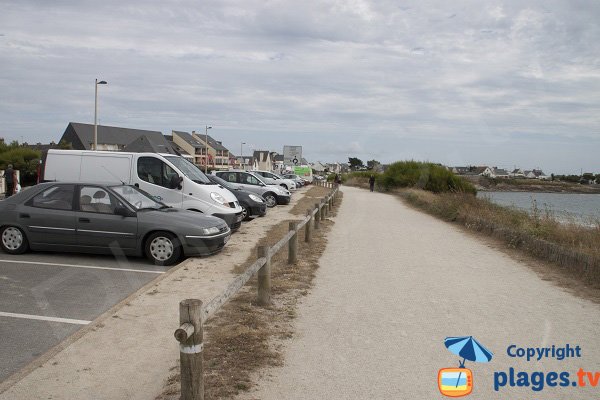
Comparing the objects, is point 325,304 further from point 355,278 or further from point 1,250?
point 1,250

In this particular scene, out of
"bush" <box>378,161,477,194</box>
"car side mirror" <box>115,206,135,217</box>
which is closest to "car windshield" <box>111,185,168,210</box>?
"car side mirror" <box>115,206,135,217</box>

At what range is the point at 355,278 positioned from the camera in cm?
872

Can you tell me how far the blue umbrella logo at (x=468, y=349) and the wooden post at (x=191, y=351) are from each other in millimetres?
2529

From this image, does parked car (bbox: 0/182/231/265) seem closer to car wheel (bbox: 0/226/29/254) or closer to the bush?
car wheel (bbox: 0/226/29/254)

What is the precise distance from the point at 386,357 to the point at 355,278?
3.74 m

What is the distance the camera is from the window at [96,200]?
930 cm

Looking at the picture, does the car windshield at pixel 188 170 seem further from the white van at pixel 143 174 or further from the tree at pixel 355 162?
the tree at pixel 355 162

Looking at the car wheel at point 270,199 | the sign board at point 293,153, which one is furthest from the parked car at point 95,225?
the sign board at point 293,153

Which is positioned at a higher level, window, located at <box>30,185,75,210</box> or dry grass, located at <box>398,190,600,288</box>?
window, located at <box>30,185,75,210</box>

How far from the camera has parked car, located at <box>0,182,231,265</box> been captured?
29.9 ft

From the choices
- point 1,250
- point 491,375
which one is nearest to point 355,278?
point 491,375

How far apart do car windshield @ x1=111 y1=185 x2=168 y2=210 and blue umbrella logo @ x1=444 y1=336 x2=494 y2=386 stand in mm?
5969

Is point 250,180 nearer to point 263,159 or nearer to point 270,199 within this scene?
point 270,199

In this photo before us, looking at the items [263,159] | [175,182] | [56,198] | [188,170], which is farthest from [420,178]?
[263,159]
